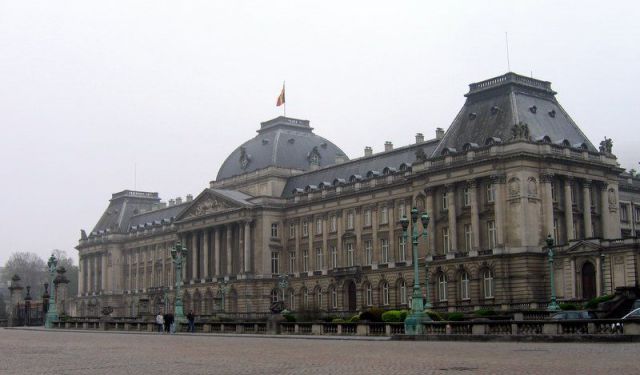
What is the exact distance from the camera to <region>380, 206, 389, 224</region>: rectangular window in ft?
321

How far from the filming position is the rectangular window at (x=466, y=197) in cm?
8469

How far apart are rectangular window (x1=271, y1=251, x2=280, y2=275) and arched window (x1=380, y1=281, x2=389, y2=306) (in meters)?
19.5

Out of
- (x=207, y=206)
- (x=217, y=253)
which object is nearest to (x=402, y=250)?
(x=217, y=253)

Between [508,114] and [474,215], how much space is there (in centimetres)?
966

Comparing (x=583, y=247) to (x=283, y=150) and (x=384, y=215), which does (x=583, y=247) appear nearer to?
(x=384, y=215)

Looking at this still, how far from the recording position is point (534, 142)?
81.6 meters

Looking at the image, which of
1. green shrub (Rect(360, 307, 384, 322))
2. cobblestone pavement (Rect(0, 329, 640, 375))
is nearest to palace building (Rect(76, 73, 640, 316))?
green shrub (Rect(360, 307, 384, 322))

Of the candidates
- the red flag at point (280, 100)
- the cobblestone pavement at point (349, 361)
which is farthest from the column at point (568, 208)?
the cobblestone pavement at point (349, 361)

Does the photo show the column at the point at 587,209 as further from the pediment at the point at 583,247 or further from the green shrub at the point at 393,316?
the green shrub at the point at 393,316

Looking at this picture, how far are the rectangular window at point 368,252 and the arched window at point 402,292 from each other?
21.0ft

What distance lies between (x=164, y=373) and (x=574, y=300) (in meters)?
54.9

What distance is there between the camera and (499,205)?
266ft

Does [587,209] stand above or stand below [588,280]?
above

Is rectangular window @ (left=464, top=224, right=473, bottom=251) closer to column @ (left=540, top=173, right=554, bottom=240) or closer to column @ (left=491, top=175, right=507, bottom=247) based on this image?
column @ (left=491, top=175, right=507, bottom=247)
